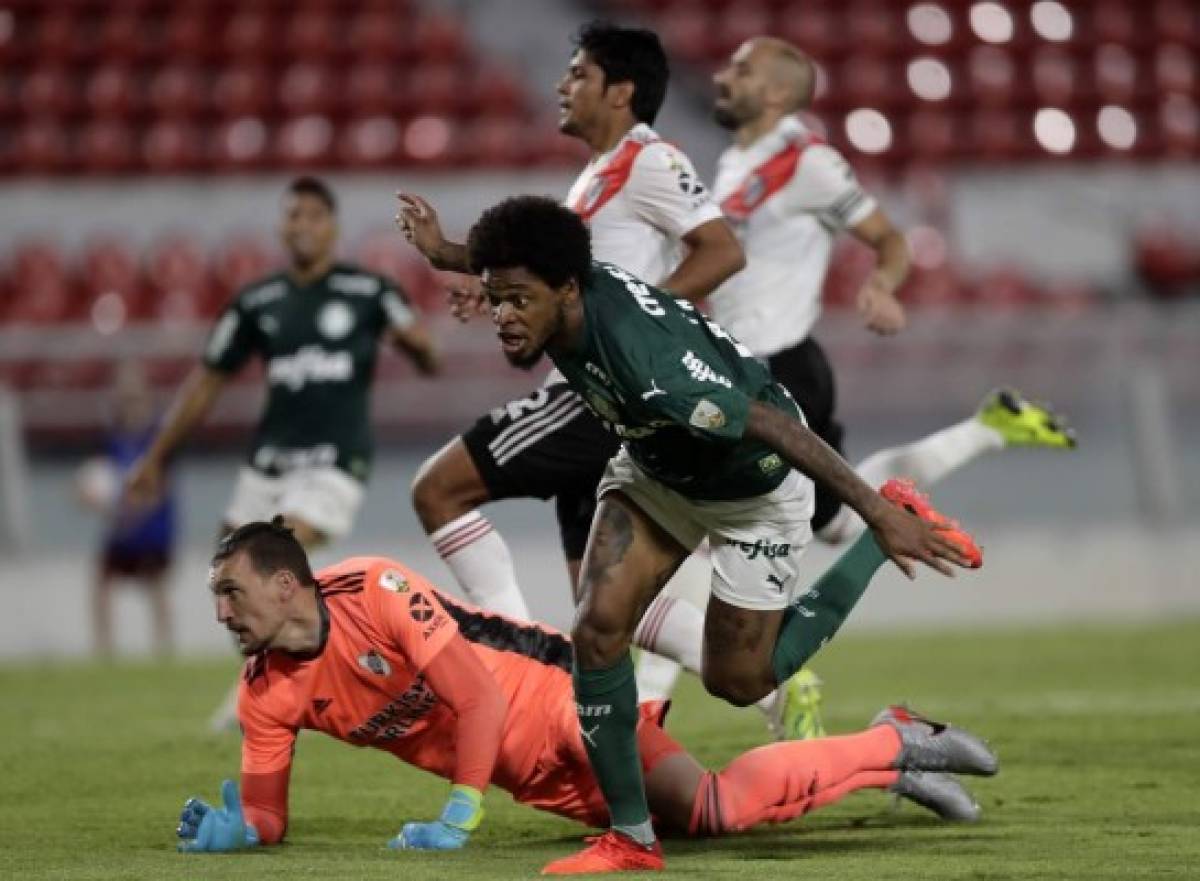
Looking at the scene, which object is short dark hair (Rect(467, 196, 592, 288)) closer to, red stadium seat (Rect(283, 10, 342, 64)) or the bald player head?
the bald player head

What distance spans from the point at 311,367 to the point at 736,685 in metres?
4.85

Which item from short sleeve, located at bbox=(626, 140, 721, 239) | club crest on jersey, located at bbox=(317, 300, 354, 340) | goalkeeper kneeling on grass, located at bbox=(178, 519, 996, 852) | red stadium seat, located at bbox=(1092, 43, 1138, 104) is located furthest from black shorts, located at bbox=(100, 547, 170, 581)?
red stadium seat, located at bbox=(1092, 43, 1138, 104)

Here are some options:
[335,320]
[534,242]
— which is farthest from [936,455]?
[534,242]

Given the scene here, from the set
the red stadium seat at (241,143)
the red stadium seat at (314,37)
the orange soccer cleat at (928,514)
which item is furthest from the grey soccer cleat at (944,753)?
the red stadium seat at (314,37)

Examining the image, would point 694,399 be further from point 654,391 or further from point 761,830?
point 761,830

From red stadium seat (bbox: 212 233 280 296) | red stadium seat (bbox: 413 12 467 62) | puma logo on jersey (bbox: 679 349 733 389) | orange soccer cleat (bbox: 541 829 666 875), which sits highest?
red stadium seat (bbox: 413 12 467 62)

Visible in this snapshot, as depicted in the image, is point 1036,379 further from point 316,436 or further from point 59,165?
point 59,165

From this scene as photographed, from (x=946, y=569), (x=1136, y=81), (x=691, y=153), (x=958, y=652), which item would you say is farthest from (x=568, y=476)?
(x=1136, y=81)

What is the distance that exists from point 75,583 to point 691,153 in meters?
7.33

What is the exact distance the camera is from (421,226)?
21.9ft

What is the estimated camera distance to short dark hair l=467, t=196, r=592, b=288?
5543 mm

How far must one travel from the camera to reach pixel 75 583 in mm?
14961

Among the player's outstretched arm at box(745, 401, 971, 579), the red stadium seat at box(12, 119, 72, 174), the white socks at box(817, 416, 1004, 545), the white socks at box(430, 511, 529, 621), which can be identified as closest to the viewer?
the player's outstretched arm at box(745, 401, 971, 579)

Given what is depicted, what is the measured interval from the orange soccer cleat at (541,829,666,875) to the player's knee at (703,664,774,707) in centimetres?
59
